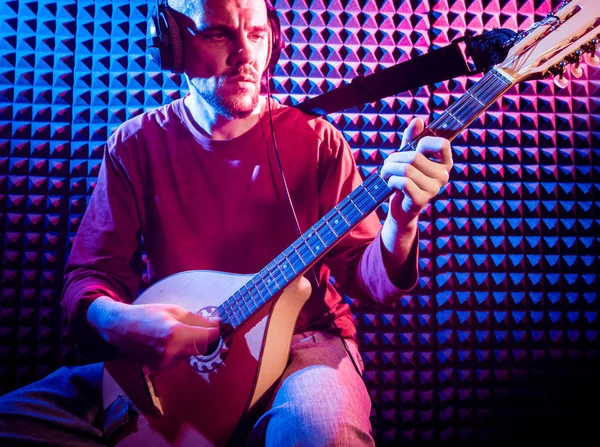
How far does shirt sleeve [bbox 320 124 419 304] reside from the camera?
1.09 meters

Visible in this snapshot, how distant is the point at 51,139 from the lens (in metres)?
1.79

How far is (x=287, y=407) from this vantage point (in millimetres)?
912

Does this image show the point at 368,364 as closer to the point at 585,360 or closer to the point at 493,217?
the point at 493,217

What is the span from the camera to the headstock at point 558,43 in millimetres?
861

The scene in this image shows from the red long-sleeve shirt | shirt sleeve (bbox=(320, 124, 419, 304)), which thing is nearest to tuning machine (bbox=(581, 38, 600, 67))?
shirt sleeve (bbox=(320, 124, 419, 304))

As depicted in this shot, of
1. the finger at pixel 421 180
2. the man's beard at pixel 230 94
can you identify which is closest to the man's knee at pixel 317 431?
the finger at pixel 421 180

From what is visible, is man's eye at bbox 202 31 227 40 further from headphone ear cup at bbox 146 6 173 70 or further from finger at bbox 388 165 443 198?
finger at bbox 388 165 443 198

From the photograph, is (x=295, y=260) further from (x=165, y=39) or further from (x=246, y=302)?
(x=165, y=39)

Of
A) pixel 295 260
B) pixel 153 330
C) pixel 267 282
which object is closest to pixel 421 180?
pixel 295 260

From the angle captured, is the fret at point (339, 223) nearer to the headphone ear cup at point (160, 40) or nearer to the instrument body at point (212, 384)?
the instrument body at point (212, 384)

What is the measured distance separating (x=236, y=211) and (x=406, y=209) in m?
0.69

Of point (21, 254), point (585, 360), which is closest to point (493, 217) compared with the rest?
point (585, 360)

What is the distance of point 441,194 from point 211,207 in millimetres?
1176

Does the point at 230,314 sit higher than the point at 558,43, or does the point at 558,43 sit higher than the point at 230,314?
the point at 558,43
